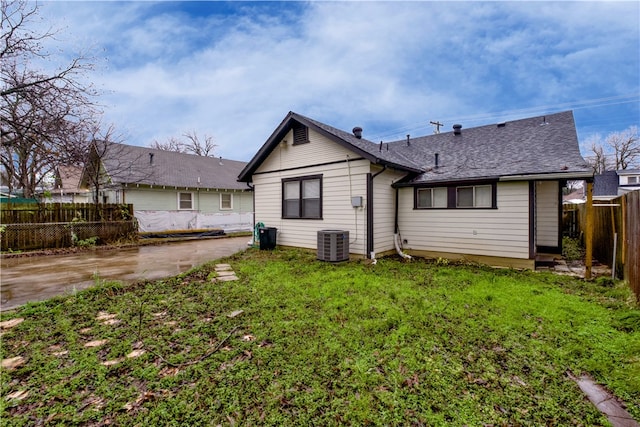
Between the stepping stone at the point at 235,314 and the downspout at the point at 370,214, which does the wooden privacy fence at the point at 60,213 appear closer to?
the stepping stone at the point at 235,314

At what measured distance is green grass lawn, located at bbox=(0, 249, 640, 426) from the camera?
222cm

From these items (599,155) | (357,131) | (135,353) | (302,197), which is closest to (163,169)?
(302,197)

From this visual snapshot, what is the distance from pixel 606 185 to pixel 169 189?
35870 millimetres

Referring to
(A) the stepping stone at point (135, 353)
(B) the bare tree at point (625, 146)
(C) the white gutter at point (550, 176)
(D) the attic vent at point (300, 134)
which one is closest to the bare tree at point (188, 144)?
(D) the attic vent at point (300, 134)

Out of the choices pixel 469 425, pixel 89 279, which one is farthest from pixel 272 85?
pixel 469 425

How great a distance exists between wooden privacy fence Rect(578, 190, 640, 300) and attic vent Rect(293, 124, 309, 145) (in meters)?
7.59

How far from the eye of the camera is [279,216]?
10.2 m

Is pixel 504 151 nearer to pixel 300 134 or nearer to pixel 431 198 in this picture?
pixel 431 198

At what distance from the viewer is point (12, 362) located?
291cm

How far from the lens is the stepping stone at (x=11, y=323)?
376cm

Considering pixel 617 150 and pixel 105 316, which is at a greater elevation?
pixel 617 150

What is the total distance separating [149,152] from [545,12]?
1983cm

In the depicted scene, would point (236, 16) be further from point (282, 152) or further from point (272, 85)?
point (272, 85)

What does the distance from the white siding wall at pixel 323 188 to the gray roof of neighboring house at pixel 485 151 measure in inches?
17.2
